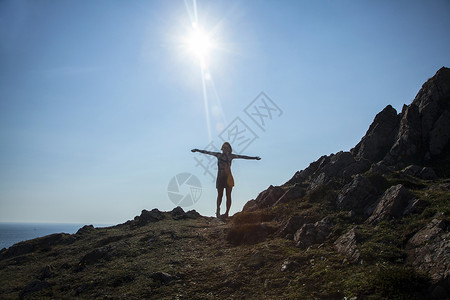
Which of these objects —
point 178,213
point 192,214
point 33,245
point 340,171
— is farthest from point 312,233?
point 33,245

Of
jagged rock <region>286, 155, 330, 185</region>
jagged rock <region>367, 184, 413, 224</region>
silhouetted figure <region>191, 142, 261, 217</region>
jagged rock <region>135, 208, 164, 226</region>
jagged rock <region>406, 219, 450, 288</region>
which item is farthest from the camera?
jagged rock <region>286, 155, 330, 185</region>

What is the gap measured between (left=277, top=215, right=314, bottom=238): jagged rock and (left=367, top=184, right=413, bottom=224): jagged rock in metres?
3.10

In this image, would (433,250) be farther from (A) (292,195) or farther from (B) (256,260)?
(A) (292,195)

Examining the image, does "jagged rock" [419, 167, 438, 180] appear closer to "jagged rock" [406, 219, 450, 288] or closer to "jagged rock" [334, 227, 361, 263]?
"jagged rock" [406, 219, 450, 288]

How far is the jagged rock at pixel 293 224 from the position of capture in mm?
14258

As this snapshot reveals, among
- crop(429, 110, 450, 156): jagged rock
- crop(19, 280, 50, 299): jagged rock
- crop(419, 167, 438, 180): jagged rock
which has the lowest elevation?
crop(19, 280, 50, 299): jagged rock

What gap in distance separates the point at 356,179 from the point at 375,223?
3.87 m

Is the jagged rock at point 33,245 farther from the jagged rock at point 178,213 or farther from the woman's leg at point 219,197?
the woman's leg at point 219,197

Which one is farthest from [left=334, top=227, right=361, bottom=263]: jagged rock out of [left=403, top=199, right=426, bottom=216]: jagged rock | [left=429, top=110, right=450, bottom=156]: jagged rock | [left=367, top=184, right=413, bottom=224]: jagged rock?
[left=429, top=110, right=450, bottom=156]: jagged rock

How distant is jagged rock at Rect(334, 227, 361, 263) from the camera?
9875 millimetres

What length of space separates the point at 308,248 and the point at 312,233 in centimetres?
124

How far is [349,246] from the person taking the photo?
421 inches

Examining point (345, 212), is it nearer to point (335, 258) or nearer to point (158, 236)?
point (335, 258)

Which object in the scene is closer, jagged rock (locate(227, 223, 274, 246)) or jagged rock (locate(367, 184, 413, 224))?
jagged rock (locate(367, 184, 413, 224))
